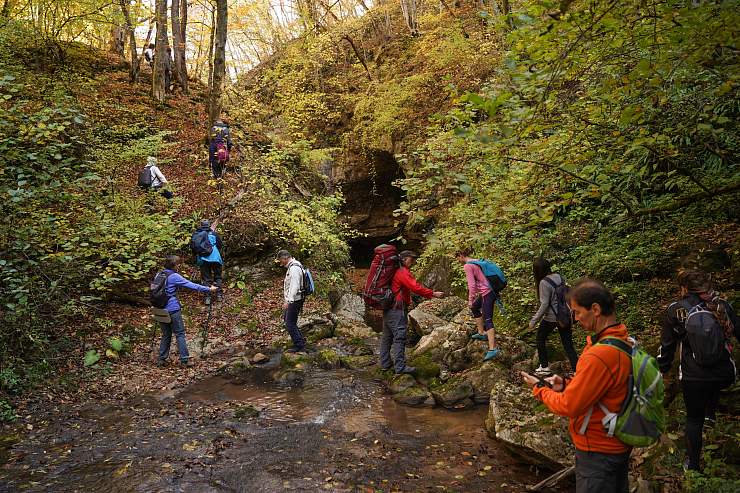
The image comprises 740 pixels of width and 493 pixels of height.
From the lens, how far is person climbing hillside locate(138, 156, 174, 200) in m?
13.0

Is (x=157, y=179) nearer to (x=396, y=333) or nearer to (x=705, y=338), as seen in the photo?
(x=396, y=333)

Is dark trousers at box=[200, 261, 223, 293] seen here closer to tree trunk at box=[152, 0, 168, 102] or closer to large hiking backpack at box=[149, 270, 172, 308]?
large hiking backpack at box=[149, 270, 172, 308]

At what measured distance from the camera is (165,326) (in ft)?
29.5

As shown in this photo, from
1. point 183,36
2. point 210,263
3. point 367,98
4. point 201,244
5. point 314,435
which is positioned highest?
point 183,36

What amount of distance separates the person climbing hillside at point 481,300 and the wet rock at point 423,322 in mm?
Answer: 2263

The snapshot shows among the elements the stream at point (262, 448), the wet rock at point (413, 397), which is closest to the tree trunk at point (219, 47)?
the stream at point (262, 448)

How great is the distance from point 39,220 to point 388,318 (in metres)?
6.48

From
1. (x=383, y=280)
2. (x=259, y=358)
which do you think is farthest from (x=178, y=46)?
(x=383, y=280)

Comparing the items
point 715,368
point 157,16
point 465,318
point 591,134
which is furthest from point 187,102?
point 715,368

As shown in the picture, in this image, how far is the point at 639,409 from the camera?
2734 millimetres

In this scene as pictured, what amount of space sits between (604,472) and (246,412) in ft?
17.7

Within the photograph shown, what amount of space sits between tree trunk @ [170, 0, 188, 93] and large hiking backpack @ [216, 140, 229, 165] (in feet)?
27.1

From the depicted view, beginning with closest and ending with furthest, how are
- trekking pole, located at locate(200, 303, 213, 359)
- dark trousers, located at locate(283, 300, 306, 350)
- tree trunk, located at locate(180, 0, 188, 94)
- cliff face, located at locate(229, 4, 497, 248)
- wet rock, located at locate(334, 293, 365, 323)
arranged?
1. dark trousers, located at locate(283, 300, 306, 350)
2. trekking pole, located at locate(200, 303, 213, 359)
3. wet rock, located at locate(334, 293, 365, 323)
4. cliff face, located at locate(229, 4, 497, 248)
5. tree trunk, located at locate(180, 0, 188, 94)

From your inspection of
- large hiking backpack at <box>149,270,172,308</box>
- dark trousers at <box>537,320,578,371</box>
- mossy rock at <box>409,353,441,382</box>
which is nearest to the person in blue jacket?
large hiking backpack at <box>149,270,172,308</box>
